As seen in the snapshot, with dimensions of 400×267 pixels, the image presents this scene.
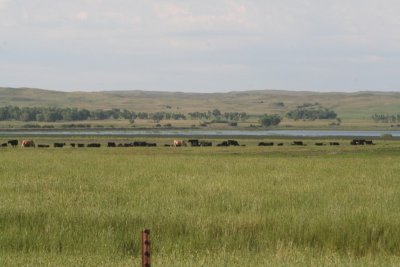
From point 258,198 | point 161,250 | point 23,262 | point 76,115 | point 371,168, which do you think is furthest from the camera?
point 76,115

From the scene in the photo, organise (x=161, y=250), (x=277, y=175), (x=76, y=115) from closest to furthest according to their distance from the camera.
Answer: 1. (x=161, y=250)
2. (x=277, y=175)
3. (x=76, y=115)

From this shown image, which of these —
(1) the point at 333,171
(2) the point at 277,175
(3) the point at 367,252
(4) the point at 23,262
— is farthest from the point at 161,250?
(1) the point at 333,171

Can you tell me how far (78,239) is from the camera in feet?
50.7

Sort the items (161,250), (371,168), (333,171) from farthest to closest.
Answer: (371,168)
(333,171)
(161,250)

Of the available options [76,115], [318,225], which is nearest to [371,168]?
[318,225]

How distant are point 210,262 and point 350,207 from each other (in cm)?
684

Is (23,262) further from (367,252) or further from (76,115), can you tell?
(76,115)

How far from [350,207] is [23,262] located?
886 cm

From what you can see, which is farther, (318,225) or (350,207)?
(350,207)

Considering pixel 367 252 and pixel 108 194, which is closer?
pixel 367 252

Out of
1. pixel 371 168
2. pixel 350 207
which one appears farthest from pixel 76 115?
pixel 350 207

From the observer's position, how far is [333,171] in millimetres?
30812

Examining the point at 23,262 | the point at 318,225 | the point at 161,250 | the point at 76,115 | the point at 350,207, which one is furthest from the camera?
the point at 76,115

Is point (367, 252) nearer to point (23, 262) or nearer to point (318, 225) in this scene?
point (318, 225)
